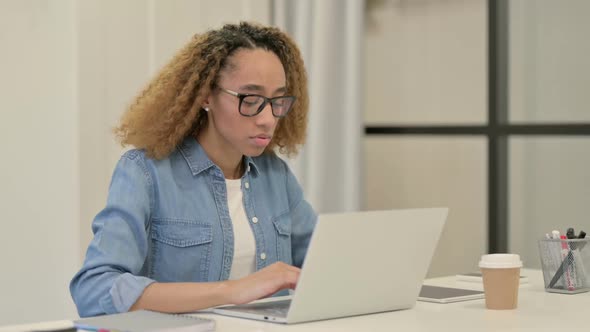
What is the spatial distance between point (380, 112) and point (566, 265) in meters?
2.04

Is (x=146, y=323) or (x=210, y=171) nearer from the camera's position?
(x=146, y=323)

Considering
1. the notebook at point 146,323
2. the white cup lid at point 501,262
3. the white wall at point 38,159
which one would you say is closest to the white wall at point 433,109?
the white wall at point 38,159

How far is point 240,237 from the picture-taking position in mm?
2268

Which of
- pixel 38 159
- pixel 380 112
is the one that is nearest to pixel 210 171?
pixel 38 159

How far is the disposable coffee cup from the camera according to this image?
6.10ft

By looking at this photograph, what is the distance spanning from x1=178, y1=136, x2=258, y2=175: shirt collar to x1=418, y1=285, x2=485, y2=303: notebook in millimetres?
586

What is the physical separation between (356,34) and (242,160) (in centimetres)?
155

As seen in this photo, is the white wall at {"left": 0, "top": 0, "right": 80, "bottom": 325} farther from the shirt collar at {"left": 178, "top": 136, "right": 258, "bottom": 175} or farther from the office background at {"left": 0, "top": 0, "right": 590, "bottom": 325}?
the shirt collar at {"left": 178, "top": 136, "right": 258, "bottom": 175}

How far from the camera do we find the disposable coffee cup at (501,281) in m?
1.86

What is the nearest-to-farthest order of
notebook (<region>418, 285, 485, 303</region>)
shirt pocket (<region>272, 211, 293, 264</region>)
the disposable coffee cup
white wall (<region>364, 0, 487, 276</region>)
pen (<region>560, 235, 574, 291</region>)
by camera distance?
the disposable coffee cup → notebook (<region>418, 285, 485, 303</region>) → pen (<region>560, 235, 574, 291</region>) → shirt pocket (<region>272, 211, 293, 264</region>) → white wall (<region>364, 0, 487, 276</region>)

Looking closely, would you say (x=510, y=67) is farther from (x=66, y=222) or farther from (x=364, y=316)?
(x=364, y=316)

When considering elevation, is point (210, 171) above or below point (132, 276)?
above

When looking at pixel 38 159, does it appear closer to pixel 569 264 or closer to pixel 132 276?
pixel 132 276

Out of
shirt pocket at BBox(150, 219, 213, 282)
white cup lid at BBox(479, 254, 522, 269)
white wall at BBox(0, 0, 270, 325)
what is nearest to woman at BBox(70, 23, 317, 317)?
shirt pocket at BBox(150, 219, 213, 282)
